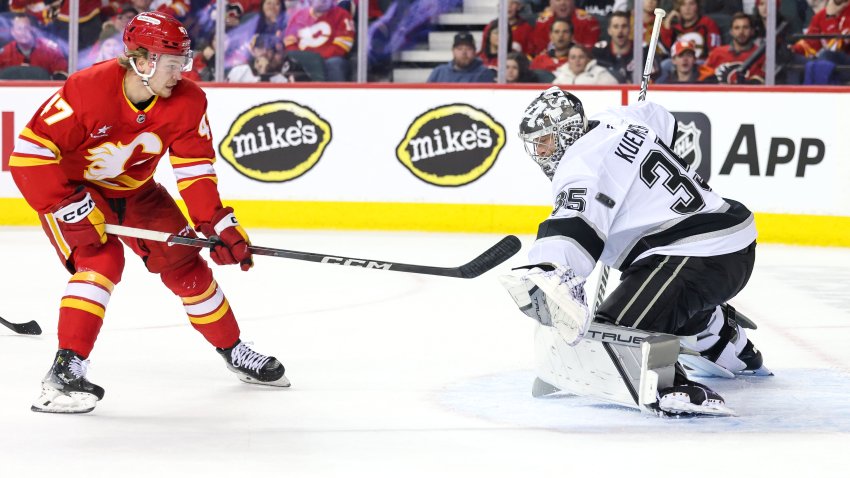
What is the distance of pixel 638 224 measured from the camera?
327cm

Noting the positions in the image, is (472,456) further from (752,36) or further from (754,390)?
(752,36)

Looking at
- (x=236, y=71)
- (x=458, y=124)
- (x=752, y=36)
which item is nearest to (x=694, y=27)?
(x=752, y=36)

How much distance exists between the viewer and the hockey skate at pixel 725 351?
12.0 ft

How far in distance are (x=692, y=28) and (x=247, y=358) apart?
476cm

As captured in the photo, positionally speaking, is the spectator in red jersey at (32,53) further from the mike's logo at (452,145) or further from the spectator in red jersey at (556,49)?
the spectator in red jersey at (556,49)

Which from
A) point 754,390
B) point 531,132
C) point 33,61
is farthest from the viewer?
point 33,61

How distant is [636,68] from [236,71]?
2.34m

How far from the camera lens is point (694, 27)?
7.67 meters

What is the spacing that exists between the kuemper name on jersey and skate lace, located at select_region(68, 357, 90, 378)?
137 cm

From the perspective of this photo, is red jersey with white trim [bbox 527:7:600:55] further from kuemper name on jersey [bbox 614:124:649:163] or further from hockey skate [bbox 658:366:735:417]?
hockey skate [bbox 658:366:735:417]

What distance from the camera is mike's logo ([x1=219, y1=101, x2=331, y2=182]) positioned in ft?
25.2

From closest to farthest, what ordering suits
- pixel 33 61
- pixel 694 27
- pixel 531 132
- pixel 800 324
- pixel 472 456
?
pixel 472 456 → pixel 531 132 → pixel 800 324 → pixel 694 27 → pixel 33 61

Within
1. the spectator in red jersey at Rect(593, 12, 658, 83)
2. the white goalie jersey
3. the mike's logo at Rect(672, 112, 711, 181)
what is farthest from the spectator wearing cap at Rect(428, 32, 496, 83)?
the white goalie jersey

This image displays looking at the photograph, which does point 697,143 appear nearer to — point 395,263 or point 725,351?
point 725,351
